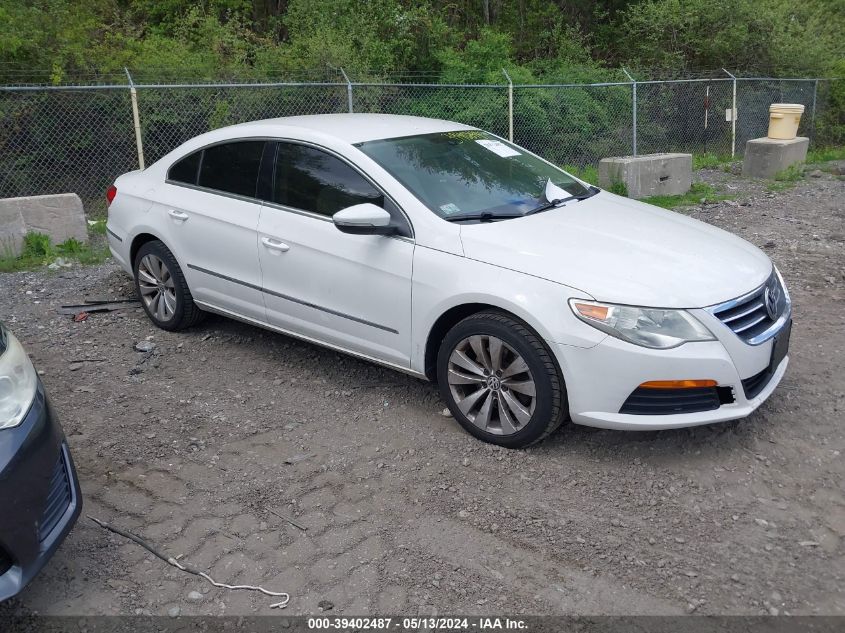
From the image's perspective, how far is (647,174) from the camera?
37.4 ft

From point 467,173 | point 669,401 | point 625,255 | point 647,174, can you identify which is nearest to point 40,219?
point 467,173

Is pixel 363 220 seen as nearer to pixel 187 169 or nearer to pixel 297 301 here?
pixel 297 301

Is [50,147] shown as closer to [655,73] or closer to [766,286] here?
[766,286]

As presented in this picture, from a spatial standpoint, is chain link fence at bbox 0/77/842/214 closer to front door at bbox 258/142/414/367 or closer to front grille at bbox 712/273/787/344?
front door at bbox 258/142/414/367

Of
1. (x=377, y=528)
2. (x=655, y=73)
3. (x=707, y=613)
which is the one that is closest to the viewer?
(x=707, y=613)

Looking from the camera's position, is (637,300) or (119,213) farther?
(119,213)

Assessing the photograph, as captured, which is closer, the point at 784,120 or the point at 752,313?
the point at 752,313

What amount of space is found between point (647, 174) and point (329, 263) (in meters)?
7.91

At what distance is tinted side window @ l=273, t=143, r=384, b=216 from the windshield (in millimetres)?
179

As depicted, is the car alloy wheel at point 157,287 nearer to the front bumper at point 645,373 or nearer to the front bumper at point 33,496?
the front bumper at point 33,496

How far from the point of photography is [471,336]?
13.6 ft

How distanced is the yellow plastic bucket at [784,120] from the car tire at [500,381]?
11600 millimetres

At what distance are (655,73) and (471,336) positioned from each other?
16604 millimetres

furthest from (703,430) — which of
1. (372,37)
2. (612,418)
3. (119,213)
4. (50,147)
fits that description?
(372,37)
